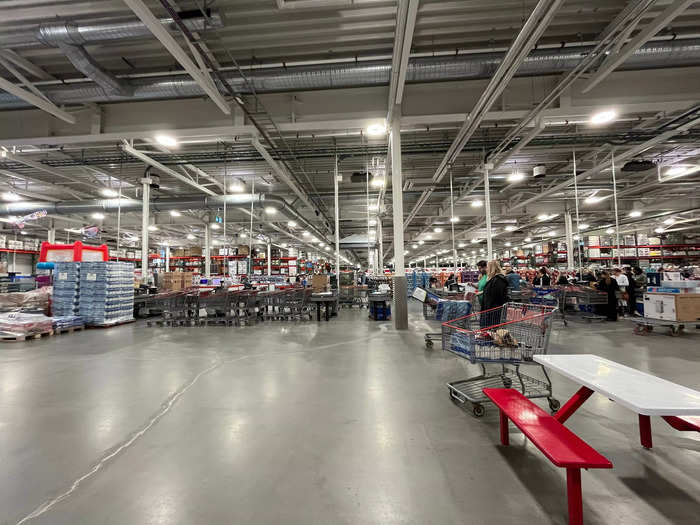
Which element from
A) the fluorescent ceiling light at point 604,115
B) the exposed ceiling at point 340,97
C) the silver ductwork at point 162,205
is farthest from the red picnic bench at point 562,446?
the silver ductwork at point 162,205

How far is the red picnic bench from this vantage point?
53.9 inches

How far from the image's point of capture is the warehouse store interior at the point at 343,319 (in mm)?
1771

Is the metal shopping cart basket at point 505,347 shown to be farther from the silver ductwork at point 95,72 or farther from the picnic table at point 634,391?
the silver ductwork at point 95,72

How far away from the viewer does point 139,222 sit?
51.8 feet

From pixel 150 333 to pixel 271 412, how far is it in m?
5.80

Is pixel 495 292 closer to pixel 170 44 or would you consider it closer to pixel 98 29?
pixel 170 44

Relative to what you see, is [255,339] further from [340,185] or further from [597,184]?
[597,184]

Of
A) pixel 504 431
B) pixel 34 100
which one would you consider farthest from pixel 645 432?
pixel 34 100

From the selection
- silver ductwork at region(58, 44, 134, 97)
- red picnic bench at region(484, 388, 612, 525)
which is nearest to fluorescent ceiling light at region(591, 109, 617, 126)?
red picnic bench at region(484, 388, 612, 525)

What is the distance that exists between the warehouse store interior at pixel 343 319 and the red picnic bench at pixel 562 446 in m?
0.01

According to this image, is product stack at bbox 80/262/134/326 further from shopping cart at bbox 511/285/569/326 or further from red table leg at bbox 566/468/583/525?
shopping cart at bbox 511/285/569/326

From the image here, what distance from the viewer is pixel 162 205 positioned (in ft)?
38.7

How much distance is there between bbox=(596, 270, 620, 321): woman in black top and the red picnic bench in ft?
27.8

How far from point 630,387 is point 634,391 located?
7 centimetres
